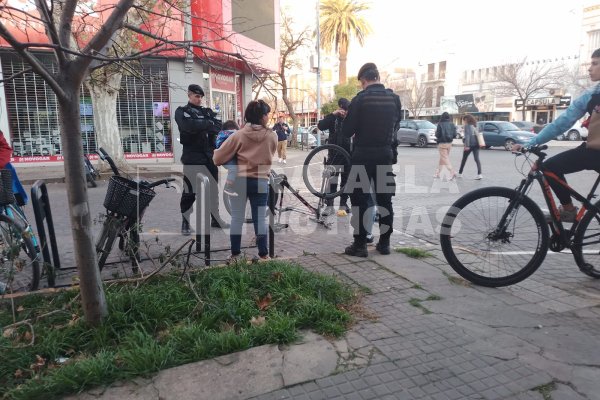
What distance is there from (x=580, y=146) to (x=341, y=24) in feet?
113

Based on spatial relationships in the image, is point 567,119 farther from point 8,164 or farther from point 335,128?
point 8,164

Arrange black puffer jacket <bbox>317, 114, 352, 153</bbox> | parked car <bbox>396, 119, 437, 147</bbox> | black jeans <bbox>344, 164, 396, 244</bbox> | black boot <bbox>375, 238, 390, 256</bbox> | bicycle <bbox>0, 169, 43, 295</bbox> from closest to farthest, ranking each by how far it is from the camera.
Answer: bicycle <bbox>0, 169, 43, 295</bbox> → black jeans <bbox>344, 164, 396, 244</bbox> → black boot <bbox>375, 238, 390, 256</bbox> → black puffer jacket <bbox>317, 114, 352, 153</bbox> → parked car <bbox>396, 119, 437, 147</bbox>

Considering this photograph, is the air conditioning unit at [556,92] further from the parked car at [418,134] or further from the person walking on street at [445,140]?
the person walking on street at [445,140]

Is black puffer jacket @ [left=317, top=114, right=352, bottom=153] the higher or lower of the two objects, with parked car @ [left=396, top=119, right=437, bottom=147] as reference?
higher

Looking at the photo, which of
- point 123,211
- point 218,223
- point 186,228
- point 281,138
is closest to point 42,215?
point 123,211

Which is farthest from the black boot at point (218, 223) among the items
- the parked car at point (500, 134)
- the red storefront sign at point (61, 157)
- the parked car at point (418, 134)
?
the parked car at point (418, 134)

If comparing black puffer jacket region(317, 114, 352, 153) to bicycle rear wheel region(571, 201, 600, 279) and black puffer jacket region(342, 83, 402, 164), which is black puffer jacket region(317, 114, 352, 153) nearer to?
black puffer jacket region(342, 83, 402, 164)

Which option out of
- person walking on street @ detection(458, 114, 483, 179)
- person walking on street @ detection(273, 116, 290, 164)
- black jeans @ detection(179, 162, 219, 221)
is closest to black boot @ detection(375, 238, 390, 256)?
black jeans @ detection(179, 162, 219, 221)

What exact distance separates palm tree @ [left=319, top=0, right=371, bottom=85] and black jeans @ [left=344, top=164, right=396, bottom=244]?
32812mm

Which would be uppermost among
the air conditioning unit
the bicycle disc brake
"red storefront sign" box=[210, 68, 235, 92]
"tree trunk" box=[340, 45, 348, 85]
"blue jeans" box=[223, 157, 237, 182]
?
"tree trunk" box=[340, 45, 348, 85]

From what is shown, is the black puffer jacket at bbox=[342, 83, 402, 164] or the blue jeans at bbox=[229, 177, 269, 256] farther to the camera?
the black puffer jacket at bbox=[342, 83, 402, 164]

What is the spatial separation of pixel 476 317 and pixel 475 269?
3.05 feet

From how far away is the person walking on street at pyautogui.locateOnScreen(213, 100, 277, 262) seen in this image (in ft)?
15.4

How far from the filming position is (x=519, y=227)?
4211 millimetres
